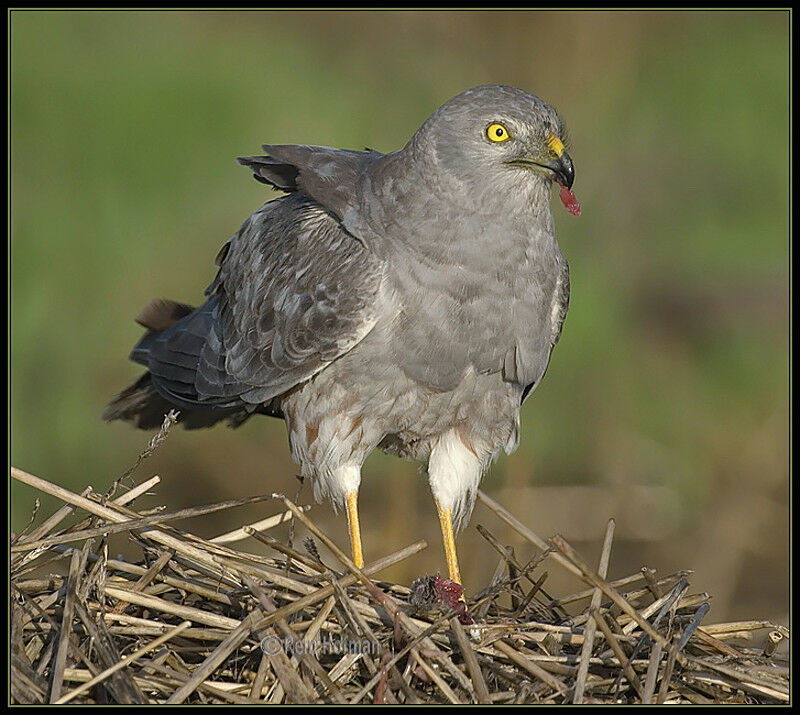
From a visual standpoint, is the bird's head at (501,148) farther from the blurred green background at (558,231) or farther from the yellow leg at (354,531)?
the blurred green background at (558,231)

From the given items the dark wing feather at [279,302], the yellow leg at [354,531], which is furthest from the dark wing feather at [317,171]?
the yellow leg at [354,531]

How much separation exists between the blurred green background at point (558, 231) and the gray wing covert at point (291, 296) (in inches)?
95.9

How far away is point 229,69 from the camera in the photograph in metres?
9.30

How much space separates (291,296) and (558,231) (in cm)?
558

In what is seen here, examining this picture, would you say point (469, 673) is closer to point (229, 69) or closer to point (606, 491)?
point (606, 491)

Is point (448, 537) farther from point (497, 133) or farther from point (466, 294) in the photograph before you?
point (497, 133)

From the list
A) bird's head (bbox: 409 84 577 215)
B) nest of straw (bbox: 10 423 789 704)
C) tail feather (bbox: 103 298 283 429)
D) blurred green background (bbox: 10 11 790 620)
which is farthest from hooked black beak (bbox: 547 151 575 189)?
blurred green background (bbox: 10 11 790 620)

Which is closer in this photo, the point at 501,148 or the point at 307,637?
the point at 307,637

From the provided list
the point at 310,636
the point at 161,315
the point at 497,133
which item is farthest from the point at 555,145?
the point at 161,315

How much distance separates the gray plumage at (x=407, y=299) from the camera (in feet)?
13.6

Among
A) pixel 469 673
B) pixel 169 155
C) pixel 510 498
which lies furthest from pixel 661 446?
pixel 469 673

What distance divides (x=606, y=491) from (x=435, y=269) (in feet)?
13.6

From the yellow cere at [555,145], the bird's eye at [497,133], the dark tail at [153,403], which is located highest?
the bird's eye at [497,133]

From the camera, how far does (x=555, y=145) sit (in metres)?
4.06
